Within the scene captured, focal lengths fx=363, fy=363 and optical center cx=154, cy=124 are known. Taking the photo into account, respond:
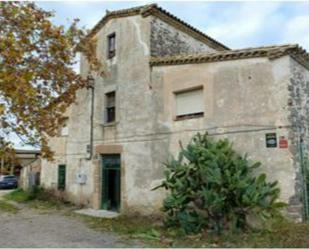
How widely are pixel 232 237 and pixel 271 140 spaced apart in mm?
2827

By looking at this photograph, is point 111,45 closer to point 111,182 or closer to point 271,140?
point 111,182

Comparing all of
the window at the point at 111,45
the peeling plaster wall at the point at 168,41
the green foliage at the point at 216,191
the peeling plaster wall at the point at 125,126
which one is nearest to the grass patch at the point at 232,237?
the green foliage at the point at 216,191

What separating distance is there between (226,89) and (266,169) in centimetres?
264

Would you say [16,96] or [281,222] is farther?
[281,222]

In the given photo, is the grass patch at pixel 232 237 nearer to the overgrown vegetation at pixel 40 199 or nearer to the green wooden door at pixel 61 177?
the overgrown vegetation at pixel 40 199

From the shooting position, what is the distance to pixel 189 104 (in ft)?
39.4

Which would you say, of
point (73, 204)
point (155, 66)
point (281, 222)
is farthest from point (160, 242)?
point (73, 204)

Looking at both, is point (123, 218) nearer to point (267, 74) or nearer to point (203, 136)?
point (203, 136)

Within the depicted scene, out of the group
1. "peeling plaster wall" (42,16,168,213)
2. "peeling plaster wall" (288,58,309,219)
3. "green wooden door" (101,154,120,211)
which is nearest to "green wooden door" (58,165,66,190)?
"peeling plaster wall" (42,16,168,213)

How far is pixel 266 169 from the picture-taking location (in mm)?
9836

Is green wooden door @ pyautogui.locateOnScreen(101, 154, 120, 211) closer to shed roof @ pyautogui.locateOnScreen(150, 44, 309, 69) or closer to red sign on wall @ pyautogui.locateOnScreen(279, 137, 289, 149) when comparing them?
shed roof @ pyautogui.locateOnScreen(150, 44, 309, 69)

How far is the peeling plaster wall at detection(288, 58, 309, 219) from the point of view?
9.45 metres

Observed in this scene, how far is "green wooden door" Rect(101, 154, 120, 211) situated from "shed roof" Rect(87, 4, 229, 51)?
5018mm

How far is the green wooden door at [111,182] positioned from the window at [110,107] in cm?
157
